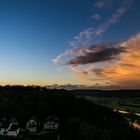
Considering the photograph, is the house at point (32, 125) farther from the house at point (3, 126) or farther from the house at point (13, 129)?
the house at point (3, 126)

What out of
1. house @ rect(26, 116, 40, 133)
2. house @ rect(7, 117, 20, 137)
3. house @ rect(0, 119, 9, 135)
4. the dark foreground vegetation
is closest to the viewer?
house @ rect(7, 117, 20, 137)

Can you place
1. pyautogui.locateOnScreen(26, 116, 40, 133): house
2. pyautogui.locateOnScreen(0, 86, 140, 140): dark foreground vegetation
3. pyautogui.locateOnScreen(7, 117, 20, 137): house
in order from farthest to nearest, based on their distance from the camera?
pyautogui.locateOnScreen(26, 116, 40, 133): house < pyautogui.locateOnScreen(0, 86, 140, 140): dark foreground vegetation < pyautogui.locateOnScreen(7, 117, 20, 137): house

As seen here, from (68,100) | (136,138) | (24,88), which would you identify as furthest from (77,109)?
(24,88)

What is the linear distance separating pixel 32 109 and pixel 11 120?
1431 cm

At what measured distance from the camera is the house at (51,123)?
59.8 m

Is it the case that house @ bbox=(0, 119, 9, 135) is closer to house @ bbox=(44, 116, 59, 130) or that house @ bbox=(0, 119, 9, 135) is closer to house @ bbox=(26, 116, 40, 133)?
house @ bbox=(26, 116, 40, 133)

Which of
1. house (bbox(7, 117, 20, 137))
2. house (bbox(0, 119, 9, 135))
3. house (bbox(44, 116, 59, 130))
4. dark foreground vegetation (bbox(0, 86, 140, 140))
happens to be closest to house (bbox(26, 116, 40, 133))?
dark foreground vegetation (bbox(0, 86, 140, 140))

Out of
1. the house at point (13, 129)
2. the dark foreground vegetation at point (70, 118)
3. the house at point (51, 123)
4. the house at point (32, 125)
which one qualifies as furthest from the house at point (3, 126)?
the house at point (51, 123)

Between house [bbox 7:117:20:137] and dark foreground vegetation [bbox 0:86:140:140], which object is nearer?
house [bbox 7:117:20:137]

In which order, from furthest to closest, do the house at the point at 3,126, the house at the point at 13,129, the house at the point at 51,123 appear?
1. the house at the point at 51,123
2. the house at the point at 3,126
3. the house at the point at 13,129

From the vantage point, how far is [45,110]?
7150 cm

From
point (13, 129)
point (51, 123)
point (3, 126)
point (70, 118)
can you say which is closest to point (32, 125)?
point (51, 123)

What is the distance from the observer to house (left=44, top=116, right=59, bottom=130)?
2353 inches

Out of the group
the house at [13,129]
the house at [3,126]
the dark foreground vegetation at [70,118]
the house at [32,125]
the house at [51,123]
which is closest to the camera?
the house at [13,129]
